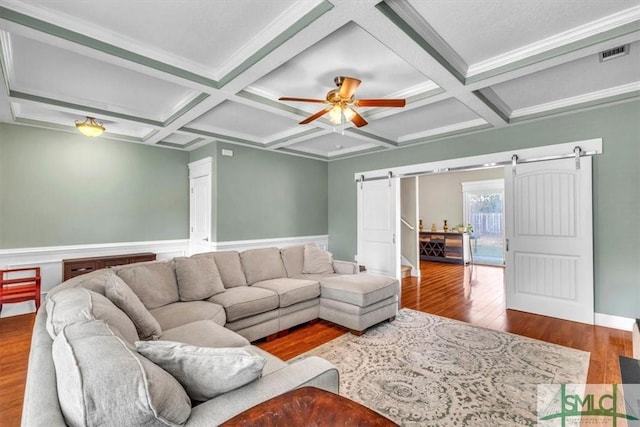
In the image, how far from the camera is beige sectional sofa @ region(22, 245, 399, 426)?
0.91 metres

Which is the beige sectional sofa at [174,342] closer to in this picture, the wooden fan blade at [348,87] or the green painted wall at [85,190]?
the wooden fan blade at [348,87]

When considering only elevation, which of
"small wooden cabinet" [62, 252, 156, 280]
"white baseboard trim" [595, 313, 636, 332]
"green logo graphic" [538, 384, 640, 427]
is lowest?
"green logo graphic" [538, 384, 640, 427]

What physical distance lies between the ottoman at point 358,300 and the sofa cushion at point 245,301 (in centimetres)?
69

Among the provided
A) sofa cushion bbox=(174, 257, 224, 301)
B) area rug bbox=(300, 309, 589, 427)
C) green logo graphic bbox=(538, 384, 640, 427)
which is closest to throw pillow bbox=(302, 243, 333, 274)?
→ area rug bbox=(300, 309, 589, 427)

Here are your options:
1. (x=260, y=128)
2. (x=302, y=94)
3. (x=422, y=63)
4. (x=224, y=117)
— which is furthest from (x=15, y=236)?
(x=422, y=63)

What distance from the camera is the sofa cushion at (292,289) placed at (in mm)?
3328

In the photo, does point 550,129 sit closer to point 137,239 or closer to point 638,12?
point 638,12

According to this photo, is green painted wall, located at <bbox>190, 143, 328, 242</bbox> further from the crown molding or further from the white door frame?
the crown molding

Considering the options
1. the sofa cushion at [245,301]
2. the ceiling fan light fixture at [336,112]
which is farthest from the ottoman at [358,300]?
the ceiling fan light fixture at [336,112]

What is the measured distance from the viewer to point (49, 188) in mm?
4258

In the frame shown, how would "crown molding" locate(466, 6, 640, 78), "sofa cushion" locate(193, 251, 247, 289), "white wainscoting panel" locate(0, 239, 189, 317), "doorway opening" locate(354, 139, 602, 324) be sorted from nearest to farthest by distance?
"crown molding" locate(466, 6, 640, 78)
"sofa cushion" locate(193, 251, 247, 289)
"doorway opening" locate(354, 139, 602, 324)
"white wainscoting panel" locate(0, 239, 189, 317)

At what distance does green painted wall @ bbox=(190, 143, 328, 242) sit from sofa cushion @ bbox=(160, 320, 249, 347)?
9.31 feet

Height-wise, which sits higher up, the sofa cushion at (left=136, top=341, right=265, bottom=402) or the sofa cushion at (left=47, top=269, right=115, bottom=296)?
the sofa cushion at (left=47, top=269, right=115, bottom=296)

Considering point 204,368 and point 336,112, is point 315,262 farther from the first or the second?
point 204,368
